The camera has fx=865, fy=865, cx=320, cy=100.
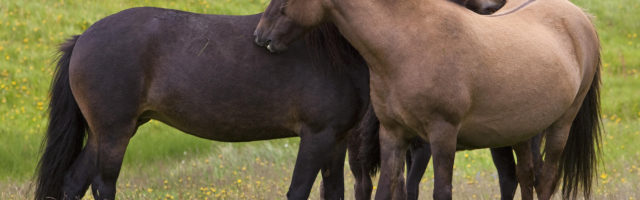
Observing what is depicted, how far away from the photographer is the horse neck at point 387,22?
477 cm

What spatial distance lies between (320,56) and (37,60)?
35.5 ft

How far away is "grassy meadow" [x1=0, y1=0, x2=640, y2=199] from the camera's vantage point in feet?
28.5

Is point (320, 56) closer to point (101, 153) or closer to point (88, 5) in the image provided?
point (101, 153)

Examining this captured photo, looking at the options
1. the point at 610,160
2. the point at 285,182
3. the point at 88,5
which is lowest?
the point at 88,5

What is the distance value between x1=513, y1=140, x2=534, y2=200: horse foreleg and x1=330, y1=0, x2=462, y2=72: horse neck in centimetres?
159

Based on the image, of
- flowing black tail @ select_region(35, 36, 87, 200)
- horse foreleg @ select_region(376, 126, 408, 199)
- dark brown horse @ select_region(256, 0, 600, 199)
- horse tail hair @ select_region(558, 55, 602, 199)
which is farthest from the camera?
flowing black tail @ select_region(35, 36, 87, 200)

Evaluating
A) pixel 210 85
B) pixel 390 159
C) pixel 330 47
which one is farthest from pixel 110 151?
pixel 390 159

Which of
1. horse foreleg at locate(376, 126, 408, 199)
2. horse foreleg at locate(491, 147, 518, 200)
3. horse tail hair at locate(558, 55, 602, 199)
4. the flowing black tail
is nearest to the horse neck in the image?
horse foreleg at locate(376, 126, 408, 199)

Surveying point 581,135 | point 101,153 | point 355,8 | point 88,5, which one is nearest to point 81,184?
point 101,153

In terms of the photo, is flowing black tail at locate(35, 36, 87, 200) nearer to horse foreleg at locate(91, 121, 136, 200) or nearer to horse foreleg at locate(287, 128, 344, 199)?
horse foreleg at locate(91, 121, 136, 200)

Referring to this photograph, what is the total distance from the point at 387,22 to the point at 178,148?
687 cm

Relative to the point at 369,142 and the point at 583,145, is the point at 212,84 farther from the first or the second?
the point at 583,145

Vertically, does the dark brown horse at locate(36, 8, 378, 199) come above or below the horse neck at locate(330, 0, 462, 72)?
below

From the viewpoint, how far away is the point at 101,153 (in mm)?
5863
